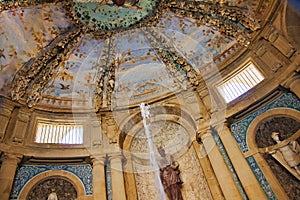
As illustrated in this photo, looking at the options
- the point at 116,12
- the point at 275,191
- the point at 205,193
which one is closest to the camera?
the point at 275,191

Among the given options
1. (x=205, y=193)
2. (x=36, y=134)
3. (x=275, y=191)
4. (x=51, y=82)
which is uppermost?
(x=51, y=82)

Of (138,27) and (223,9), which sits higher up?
(138,27)

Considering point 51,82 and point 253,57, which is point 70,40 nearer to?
point 51,82

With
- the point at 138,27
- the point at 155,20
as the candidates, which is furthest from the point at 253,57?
the point at 138,27

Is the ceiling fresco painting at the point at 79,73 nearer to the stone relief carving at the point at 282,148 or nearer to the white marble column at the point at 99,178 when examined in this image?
the white marble column at the point at 99,178

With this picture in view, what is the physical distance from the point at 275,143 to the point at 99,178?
221 inches

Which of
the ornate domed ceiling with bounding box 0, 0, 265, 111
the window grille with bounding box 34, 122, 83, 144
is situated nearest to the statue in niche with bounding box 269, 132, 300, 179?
the ornate domed ceiling with bounding box 0, 0, 265, 111

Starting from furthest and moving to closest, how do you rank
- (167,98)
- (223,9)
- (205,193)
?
(167,98) < (223,9) < (205,193)

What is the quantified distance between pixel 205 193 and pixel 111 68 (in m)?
6.06

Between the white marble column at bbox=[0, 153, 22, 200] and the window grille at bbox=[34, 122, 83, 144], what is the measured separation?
46.3 inches

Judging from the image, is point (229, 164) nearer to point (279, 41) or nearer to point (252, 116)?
point (252, 116)

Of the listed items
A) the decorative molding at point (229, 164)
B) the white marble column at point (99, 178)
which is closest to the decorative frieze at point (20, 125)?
the white marble column at point (99, 178)

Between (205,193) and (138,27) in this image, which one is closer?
(205,193)

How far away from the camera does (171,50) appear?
9820 mm
